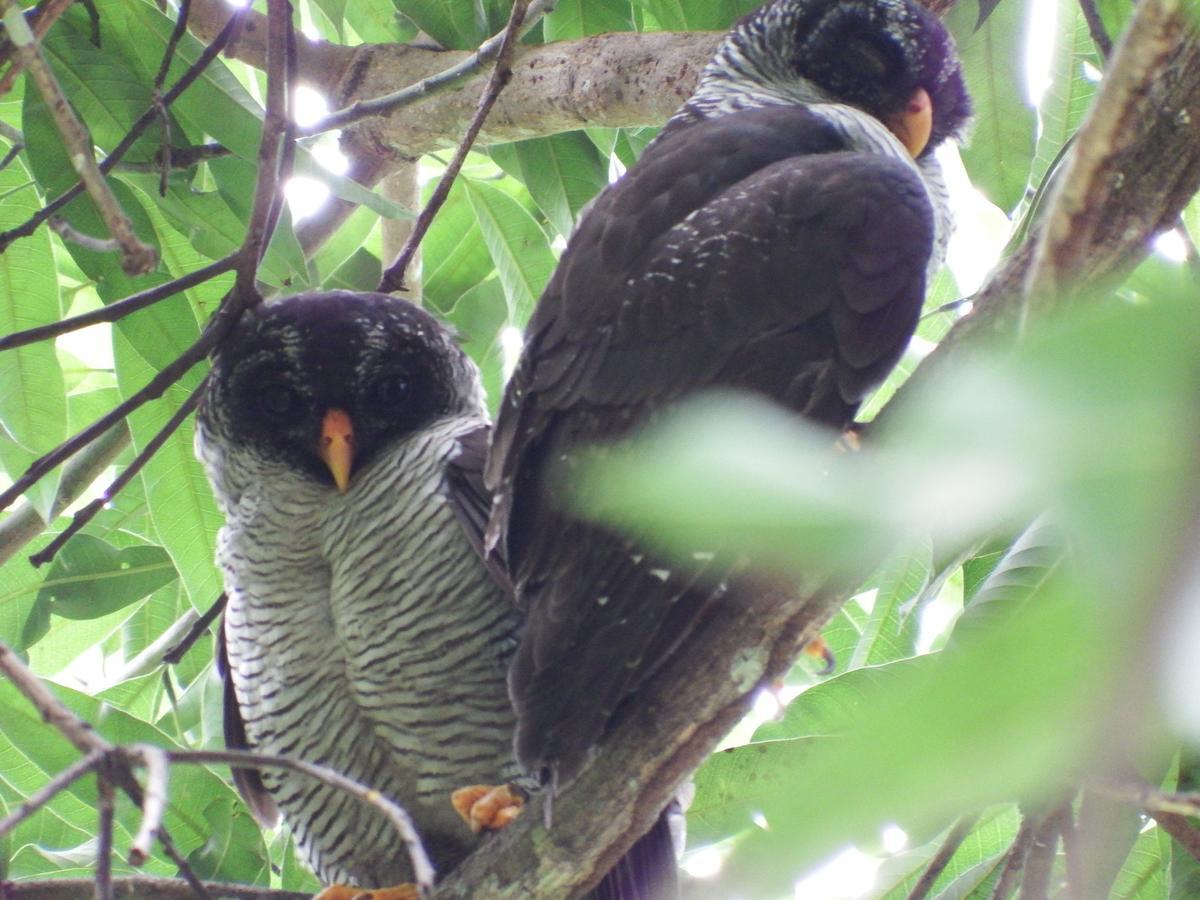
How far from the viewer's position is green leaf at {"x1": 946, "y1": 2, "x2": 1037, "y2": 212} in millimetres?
3100

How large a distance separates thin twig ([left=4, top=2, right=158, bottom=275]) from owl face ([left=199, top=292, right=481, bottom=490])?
1.17 m

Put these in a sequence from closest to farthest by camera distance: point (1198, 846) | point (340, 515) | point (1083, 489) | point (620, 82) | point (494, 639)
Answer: point (1083, 489) → point (1198, 846) → point (494, 639) → point (340, 515) → point (620, 82)

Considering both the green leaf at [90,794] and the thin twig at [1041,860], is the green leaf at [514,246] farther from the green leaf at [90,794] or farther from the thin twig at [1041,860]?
the thin twig at [1041,860]

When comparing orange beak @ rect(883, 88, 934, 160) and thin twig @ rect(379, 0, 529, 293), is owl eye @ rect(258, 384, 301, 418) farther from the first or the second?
orange beak @ rect(883, 88, 934, 160)

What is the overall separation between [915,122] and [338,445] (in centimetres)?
146

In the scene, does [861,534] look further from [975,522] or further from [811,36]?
[811,36]

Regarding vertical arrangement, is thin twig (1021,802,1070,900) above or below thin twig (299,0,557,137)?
below

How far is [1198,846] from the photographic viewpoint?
1.71 metres

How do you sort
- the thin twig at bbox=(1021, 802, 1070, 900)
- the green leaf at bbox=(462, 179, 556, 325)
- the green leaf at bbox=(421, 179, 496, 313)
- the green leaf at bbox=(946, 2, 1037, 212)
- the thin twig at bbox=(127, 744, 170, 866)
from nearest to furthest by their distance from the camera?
1. the thin twig at bbox=(127, 744, 170, 866)
2. the thin twig at bbox=(1021, 802, 1070, 900)
3. the green leaf at bbox=(946, 2, 1037, 212)
4. the green leaf at bbox=(462, 179, 556, 325)
5. the green leaf at bbox=(421, 179, 496, 313)

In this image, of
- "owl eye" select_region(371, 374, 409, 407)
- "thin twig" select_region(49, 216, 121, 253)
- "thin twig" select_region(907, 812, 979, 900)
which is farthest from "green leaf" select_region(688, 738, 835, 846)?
"thin twig" select_region(49, 216, 121, 253)

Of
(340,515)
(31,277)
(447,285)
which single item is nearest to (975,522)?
(340,515)

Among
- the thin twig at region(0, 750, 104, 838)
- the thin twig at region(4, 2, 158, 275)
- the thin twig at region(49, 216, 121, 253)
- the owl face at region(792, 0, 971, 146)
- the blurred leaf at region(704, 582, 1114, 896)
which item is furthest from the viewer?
the owl face at region(792, 0, 971, 146)

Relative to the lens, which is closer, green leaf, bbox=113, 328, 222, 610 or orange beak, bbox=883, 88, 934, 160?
orange beak, bbox=883, 88, 934, 160

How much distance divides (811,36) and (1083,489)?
2.82 m
